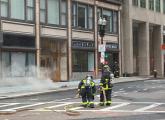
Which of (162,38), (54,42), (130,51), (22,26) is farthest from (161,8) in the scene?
(22,26)

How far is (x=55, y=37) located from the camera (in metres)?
42.2

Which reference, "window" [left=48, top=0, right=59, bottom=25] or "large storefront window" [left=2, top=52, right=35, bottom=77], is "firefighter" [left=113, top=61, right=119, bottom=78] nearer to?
"window" [left=48, top=0, right=59, bottom=25]

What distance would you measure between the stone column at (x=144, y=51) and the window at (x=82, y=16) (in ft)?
44.9

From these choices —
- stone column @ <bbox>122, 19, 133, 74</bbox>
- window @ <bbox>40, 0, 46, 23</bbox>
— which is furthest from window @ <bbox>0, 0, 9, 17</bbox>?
stone column @ <bbox>122, 19, 133, 74</bbox>

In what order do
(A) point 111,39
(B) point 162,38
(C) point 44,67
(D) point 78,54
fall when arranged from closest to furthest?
(C) point 44,67 < (D) point 78,54 < (A) point 111,39 < (B) point 162,38

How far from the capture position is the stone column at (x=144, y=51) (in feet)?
197

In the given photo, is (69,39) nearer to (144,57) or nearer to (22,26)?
(22,26)

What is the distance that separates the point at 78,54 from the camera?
45.9 metres

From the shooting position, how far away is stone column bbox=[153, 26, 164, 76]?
64.5 metres

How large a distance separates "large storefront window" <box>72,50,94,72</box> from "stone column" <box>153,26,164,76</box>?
18.8 meters

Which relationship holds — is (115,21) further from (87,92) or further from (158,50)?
(87,92)

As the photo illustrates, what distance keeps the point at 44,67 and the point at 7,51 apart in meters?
5.81

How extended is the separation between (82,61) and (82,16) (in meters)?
4.37

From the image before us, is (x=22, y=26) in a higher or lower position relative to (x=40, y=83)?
higher
